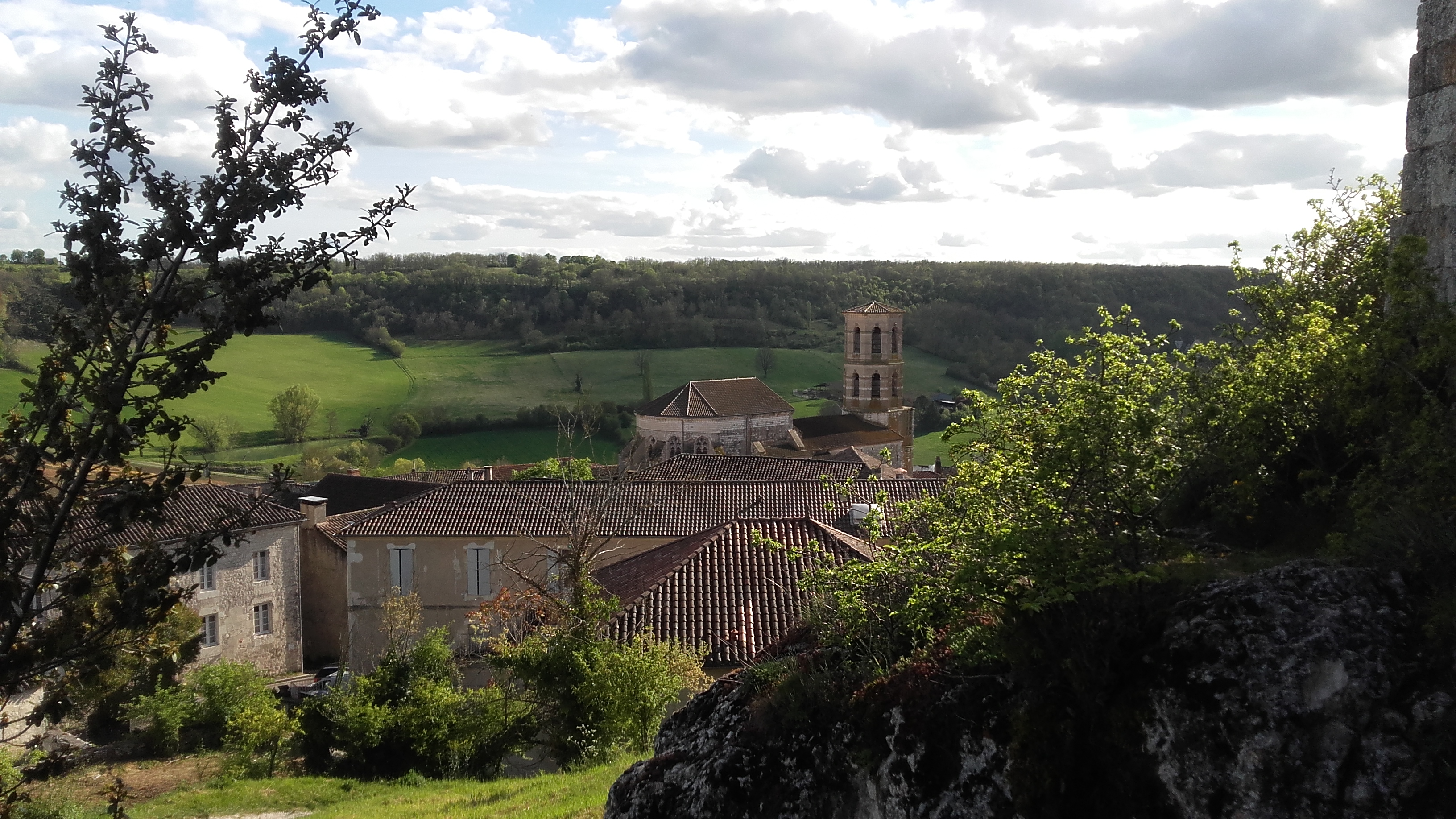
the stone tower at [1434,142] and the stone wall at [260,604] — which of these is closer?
the stone tower at [1434,142]

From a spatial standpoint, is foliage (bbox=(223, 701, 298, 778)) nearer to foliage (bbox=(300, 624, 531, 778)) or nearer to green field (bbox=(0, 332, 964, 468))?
foliage (bbox=(300, 624, 531, 778))

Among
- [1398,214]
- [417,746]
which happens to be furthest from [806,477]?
[1398,214]

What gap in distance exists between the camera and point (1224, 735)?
5.51 meters

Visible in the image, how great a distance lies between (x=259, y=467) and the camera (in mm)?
58875

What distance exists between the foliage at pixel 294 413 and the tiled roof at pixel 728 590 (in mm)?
53033

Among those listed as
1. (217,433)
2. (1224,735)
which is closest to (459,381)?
(217,433)

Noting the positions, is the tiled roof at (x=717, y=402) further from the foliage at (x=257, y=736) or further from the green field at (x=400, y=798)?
the green field at (x=400, y=798)

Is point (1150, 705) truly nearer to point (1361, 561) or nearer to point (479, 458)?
point (1361, 561)

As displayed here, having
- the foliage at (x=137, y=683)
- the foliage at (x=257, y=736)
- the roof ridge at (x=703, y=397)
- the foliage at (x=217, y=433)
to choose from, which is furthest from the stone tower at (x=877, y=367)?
the foliage at (x=257, y=736)

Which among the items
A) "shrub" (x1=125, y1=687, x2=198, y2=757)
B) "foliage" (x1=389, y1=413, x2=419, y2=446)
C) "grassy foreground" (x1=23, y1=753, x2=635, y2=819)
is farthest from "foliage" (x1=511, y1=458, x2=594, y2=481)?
"foliage" (x1=389, y1=413, x2=419, y2=446)

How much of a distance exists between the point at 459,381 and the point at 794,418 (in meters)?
35.5

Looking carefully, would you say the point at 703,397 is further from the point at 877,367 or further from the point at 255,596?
the point at 255,596

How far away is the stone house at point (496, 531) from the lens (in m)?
24.8

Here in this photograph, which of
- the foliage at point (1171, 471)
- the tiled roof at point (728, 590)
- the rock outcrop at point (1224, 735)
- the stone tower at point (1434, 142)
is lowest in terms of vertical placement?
the tiled roof at point (728, 590)
